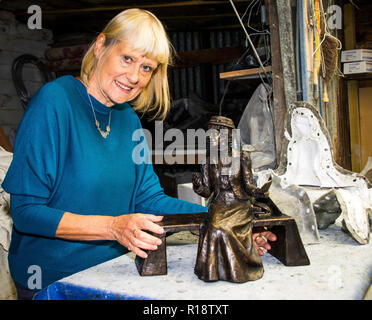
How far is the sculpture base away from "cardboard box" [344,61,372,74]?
10.4 feet

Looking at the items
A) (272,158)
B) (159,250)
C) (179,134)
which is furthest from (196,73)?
(159,250)

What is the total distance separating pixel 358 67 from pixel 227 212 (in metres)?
3.34

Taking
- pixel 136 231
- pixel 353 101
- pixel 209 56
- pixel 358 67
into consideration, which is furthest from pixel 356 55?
pixel 136 231

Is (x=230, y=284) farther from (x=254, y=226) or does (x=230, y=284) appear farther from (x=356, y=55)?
(x=356, y=55)

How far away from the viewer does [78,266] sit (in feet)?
4.97

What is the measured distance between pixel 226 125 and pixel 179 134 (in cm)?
311

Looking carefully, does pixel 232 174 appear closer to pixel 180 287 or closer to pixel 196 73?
pixel 180 287

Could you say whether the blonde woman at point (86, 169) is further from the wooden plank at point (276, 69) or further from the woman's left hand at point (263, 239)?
the wooden plank at point (276, 69)

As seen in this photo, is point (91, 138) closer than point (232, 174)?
No

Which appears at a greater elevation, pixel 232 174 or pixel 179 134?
pixel 179 134

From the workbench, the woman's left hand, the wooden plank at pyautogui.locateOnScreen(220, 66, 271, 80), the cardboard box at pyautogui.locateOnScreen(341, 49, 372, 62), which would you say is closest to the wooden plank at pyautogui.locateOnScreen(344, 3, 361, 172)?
the cardboard box at pyautogui.locateOnScreen(341, 49, 372, 62)

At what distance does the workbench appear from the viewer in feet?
3.76
